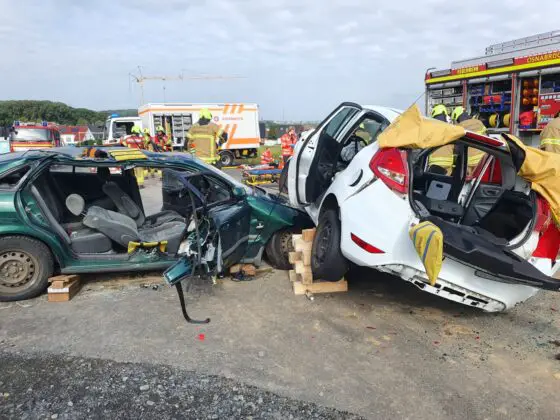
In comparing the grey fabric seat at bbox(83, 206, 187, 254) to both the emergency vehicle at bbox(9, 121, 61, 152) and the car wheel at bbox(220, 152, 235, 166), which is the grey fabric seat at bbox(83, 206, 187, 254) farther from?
the car wheel at bbox(220, 152, 235, 166)

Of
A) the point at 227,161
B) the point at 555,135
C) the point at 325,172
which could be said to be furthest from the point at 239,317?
the point at 227,161

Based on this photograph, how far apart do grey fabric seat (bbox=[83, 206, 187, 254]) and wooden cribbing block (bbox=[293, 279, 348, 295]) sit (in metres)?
1.31

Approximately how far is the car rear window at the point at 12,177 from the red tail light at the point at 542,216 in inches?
173

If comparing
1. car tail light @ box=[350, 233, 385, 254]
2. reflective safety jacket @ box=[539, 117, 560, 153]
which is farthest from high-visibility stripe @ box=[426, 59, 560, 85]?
car tail light @ box=[350, 233, 385, 254]

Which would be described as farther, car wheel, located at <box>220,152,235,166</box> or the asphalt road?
car wheel, located at <box>220,152,235,166</box>

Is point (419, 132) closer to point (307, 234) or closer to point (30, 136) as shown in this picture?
point (307, 234)

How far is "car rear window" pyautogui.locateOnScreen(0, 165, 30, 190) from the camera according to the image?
13.9ft

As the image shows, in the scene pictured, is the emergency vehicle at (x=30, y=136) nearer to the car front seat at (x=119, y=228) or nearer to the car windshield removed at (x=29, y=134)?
the car windshield removed at (x=29, y=134)

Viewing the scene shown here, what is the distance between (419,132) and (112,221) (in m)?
3.07

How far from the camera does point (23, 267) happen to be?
4297 mm

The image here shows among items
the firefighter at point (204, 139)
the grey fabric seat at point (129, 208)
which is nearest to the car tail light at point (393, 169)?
the grey fabric seat at point (129, 208)

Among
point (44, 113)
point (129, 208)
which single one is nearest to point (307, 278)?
point (129, 208)

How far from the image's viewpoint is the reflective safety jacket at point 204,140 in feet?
31.1

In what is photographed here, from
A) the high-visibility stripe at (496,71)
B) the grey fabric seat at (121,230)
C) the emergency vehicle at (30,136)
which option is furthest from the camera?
the emergency vehicle at (30,136)
